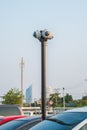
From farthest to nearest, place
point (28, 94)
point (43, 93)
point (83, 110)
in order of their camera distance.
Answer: point (28, 94), point (43, 93), point (83, 110)

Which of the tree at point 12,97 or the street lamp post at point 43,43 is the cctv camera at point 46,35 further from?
the tree at point 12,97

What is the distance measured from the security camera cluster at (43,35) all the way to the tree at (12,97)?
166 ft

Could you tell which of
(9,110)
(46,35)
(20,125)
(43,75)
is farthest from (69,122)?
(9,110)

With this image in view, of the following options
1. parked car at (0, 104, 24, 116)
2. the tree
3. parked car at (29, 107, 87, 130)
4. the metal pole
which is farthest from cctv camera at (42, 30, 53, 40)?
the tree

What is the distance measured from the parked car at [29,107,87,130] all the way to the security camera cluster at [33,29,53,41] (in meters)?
4.53

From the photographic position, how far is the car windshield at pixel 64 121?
7.03 meters

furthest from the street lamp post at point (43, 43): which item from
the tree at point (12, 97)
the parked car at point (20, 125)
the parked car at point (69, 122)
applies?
the tree at point (12, 97)

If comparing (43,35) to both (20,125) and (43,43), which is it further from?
(20,125)

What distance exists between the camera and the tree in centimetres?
6347

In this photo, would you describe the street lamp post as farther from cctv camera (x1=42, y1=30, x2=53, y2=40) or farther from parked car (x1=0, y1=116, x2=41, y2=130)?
parked car (x1=0, y1=116, x2=41, y2=130)

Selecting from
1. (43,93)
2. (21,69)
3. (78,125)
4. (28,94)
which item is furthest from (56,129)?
(21,69)

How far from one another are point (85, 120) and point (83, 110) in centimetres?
53

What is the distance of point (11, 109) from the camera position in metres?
20.9

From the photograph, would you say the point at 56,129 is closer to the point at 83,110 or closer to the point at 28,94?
the point at 83,110
